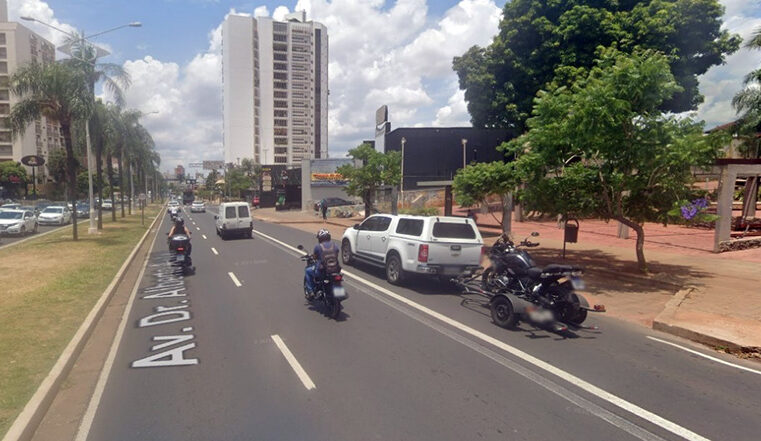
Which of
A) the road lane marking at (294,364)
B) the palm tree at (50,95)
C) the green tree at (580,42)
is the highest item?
the green tree at (580,42)

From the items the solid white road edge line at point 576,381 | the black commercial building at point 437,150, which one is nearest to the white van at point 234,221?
the solid white road edge line at point 576,381

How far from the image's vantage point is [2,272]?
40.6ft

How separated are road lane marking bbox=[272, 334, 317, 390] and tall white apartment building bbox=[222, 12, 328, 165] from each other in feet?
341

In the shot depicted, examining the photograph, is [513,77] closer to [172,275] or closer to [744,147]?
[172,275]

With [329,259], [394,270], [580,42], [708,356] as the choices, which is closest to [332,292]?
[329,259]

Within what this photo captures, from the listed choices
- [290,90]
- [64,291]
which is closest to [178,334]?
[64,291]

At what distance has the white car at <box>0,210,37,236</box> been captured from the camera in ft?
78.2

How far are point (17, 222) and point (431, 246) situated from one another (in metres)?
24.8

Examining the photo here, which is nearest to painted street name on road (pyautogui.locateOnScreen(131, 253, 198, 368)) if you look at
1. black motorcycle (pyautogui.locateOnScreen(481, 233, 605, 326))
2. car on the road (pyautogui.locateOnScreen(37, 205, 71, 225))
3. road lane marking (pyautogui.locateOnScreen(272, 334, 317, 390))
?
road lane marking (pyautogui.locateOnScreen(272, 334, 317, 390))

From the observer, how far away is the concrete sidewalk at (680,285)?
300 inches

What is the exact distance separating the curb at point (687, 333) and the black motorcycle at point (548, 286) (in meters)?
1.15

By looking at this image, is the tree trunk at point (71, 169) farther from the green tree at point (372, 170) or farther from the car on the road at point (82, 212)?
the car on the road at point (82, 212)

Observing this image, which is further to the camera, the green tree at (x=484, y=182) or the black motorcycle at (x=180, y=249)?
the green tree at (x=484, y=182)

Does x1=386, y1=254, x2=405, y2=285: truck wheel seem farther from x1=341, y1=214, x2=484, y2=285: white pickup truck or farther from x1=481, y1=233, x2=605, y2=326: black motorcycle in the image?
x1=481, y1=233, x2=605, y2=326: black motorcycle
